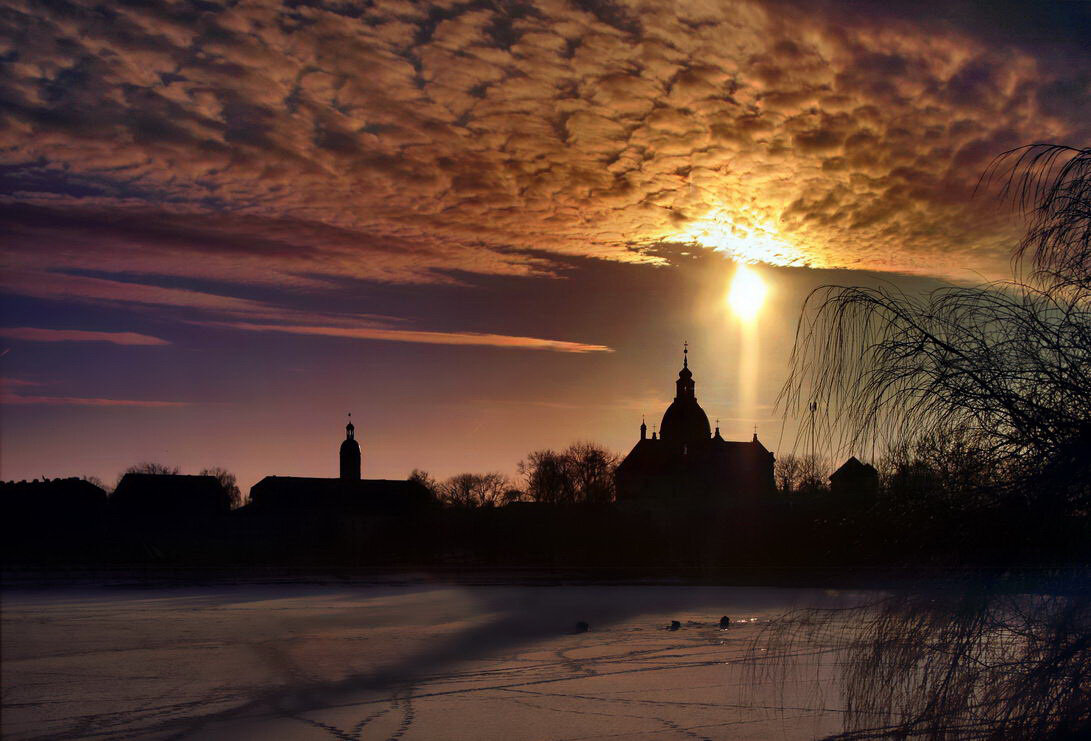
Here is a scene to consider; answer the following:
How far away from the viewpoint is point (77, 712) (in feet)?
32.8

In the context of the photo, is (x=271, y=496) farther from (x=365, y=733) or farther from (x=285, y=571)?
(x=365, y=733)

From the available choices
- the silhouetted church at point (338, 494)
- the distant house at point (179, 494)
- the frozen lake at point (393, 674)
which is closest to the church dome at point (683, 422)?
the silhouetted church at point (338, 494)

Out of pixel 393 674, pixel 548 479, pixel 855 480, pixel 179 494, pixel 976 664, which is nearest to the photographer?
pixel 976 664

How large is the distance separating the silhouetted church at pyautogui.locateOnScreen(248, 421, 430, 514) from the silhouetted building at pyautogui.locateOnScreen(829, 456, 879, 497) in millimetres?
99633

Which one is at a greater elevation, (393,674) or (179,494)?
(179,494)

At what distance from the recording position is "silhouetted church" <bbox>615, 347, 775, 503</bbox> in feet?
317

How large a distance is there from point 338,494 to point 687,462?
133 feet

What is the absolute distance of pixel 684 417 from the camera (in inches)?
4186

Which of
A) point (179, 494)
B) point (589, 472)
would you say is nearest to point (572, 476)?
point (589, 472)

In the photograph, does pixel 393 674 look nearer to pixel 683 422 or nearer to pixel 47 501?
pixel 47 501

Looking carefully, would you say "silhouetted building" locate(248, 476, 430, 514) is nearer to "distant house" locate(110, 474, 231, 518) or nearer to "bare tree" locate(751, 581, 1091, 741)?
"distant house" locate(110, 474, 231, 518)

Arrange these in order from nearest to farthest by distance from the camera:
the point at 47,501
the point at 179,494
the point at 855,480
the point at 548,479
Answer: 1. the point at 855,480
2. the point at 47,501
3. the point at 179,494
4. the point at 548,479

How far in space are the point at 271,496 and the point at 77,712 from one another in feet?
331

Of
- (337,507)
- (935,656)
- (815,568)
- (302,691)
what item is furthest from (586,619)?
(337,507)
